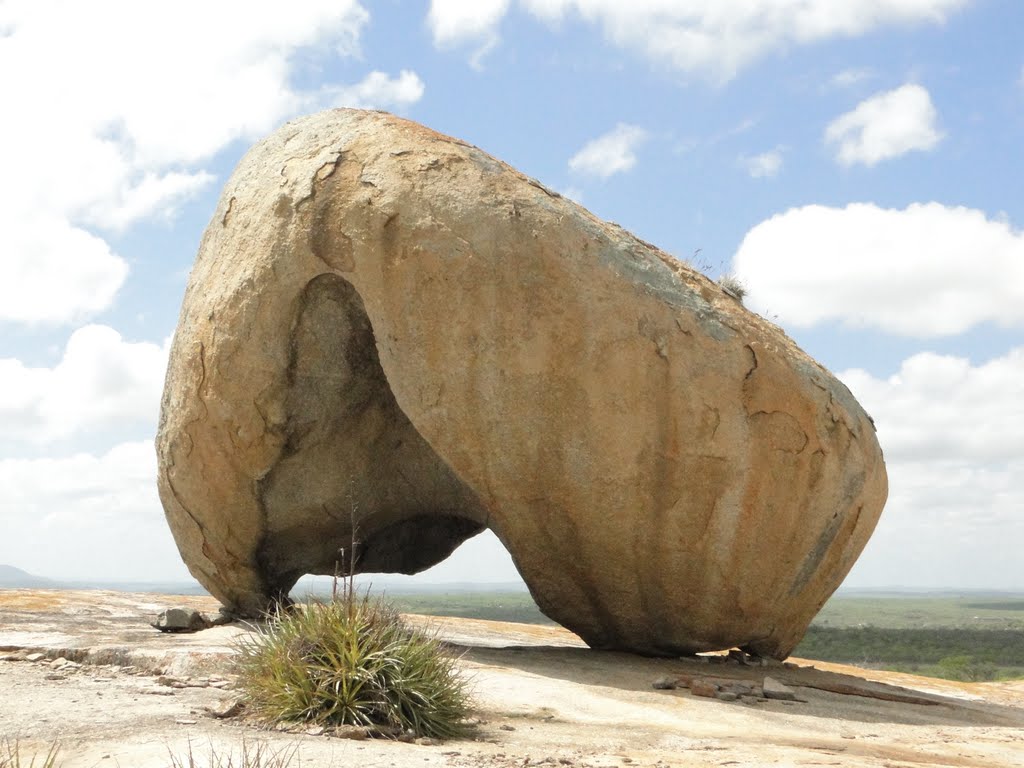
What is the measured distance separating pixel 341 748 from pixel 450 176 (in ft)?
15.7

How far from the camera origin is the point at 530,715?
6.81 metres

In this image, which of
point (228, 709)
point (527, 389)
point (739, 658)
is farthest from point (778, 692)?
point (228, 709)

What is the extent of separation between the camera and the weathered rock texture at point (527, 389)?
8422 mm

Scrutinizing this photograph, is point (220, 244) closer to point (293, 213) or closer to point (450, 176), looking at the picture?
point (293, 213)

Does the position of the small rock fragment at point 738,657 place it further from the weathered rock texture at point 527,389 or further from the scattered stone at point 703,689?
the scattered stone at point 703,689

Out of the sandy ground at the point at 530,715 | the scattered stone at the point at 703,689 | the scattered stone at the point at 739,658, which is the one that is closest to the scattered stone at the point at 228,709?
the sandy ground at the point at 530,715

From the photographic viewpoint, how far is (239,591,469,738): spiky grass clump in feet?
19.5

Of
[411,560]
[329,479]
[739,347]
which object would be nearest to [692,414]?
[739,347]

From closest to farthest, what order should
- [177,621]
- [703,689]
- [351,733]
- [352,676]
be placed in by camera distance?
[351,733], [352,676], [703,689], [177,621]

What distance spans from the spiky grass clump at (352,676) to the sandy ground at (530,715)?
0.76ft

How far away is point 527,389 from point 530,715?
2.64 meters

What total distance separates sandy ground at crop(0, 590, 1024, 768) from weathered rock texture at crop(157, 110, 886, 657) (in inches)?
38.4

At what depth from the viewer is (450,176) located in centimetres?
858

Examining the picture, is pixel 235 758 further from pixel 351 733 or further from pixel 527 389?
pixel 527 389
